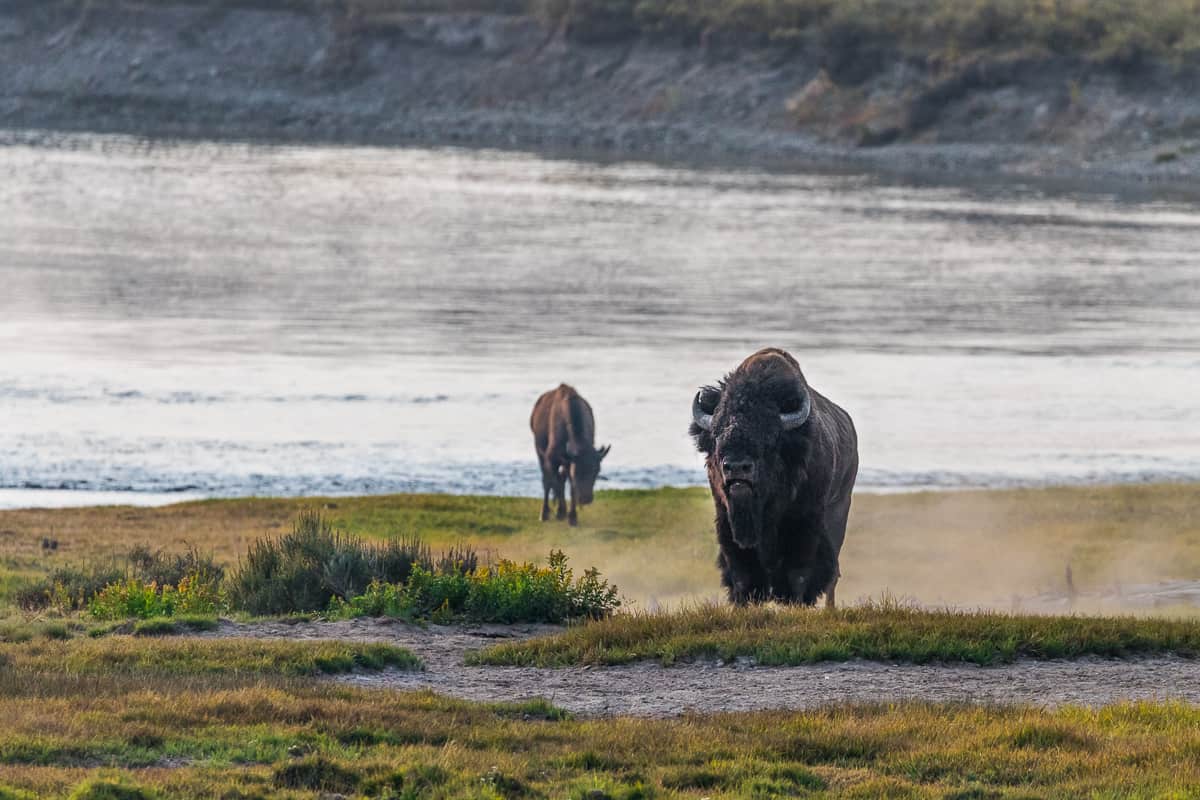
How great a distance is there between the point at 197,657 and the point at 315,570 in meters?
3.65

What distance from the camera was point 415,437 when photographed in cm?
3344

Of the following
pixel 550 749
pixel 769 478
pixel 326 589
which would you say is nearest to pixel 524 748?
pixel 550 749

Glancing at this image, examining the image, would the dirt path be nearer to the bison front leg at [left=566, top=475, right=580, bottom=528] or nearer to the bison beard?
the bison beard

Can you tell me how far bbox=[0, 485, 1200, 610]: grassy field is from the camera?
2098cm

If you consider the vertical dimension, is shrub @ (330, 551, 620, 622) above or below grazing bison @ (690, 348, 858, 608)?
below

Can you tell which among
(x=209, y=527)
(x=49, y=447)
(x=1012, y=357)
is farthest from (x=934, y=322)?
(x=209, y=527)

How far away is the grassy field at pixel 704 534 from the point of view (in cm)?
2098

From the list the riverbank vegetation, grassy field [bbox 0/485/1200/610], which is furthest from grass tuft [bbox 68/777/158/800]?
grassy field [bbox 0/485/1200/610]

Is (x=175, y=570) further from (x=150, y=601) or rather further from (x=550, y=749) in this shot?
(x=550, y=749)

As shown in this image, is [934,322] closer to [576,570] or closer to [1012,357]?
[1012,357]

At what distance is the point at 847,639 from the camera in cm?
1223

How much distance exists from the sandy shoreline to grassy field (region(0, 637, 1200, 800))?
3375 inches

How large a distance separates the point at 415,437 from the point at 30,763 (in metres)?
24.6

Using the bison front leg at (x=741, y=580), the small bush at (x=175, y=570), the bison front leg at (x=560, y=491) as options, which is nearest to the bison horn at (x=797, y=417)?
the bison front leg at (x=741, y=580)
